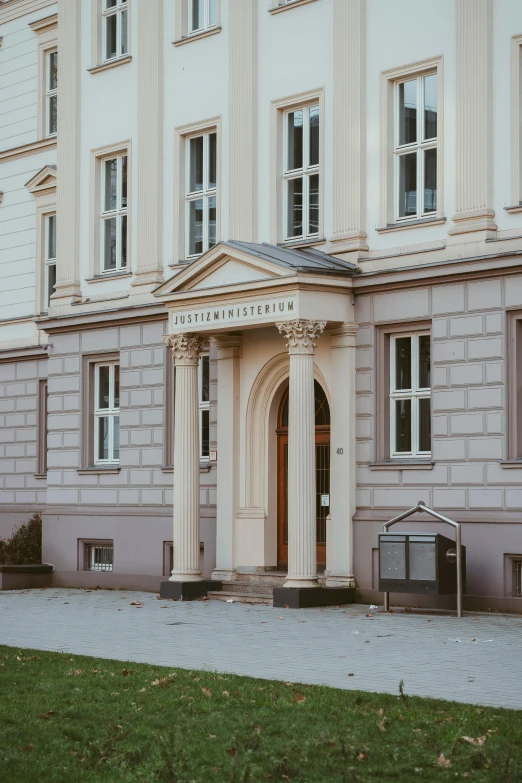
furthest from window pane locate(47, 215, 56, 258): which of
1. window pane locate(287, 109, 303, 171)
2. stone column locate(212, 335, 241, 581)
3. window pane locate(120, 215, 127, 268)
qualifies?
window pane locate(287, 109, 303, 171)

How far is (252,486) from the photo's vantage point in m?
23.5

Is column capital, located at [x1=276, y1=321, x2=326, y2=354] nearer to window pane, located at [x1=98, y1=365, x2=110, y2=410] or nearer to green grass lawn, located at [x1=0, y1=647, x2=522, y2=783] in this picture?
window pane, located at [x1=98, y1=365, x2=110, y2=410]

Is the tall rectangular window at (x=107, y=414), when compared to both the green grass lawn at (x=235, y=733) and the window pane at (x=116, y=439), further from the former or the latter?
the green grass lawn at (x=235, y=733)

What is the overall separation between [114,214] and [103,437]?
428 cm

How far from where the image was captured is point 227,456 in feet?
77.5

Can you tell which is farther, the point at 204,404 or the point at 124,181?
the point at 124,181

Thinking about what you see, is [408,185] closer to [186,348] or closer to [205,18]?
[186,348]

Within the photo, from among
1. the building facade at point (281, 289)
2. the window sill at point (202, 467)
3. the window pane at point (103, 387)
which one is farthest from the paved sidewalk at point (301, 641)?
the window pane at point (103, 387)

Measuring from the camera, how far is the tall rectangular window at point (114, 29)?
87.9 ft

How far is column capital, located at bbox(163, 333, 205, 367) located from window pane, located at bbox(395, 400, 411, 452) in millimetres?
3722

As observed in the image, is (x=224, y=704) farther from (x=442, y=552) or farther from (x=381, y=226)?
(x=381, y=226)

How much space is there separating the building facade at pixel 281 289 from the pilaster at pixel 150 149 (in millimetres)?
45

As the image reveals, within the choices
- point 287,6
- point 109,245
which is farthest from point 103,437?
point 287,6

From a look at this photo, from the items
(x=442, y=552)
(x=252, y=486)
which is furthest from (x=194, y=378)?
(x=442, y=552)
